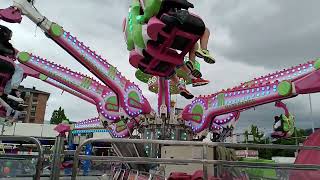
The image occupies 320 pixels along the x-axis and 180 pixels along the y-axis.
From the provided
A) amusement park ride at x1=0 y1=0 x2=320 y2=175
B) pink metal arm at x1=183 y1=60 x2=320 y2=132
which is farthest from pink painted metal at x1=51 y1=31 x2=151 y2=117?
pink metal arm at x1=183 y1=60 x2=320 y2=132

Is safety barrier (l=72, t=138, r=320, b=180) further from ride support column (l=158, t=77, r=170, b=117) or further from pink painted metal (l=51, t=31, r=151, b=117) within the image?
ride support column (l=158, t=77, r=170, b=117)

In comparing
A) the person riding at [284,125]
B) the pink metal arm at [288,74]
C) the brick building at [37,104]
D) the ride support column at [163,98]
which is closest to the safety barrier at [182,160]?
the pink metal arm at [288,74]

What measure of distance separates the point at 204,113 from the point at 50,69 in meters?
7.07

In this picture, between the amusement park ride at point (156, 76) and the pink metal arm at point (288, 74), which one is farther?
the pink metal arm at point (288, 74)

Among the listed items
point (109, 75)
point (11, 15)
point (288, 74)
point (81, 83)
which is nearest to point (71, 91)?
point (81, 83)

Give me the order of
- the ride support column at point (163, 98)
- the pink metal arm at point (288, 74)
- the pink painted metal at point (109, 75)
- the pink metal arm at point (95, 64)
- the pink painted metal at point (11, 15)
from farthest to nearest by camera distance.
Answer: the ride support column at point (163, 98) → the pink painted metal at point (109, 75) → the pink metal arm at point (95, 64) → the pink metal arm at point (288, 74) → the pink painted metal at point (11, 15)

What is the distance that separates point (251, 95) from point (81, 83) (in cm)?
791

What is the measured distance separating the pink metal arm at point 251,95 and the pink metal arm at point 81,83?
3688 millimetres

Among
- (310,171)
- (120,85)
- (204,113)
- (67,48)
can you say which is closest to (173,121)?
(204,113)

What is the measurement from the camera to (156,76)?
546 inches

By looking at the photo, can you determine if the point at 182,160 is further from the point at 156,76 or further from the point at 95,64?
the point at 95,64

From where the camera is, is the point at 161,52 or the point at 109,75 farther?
the point at 109,75

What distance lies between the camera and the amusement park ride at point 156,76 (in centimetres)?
808

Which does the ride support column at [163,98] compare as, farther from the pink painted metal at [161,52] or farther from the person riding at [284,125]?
the person riding at [284,125]
